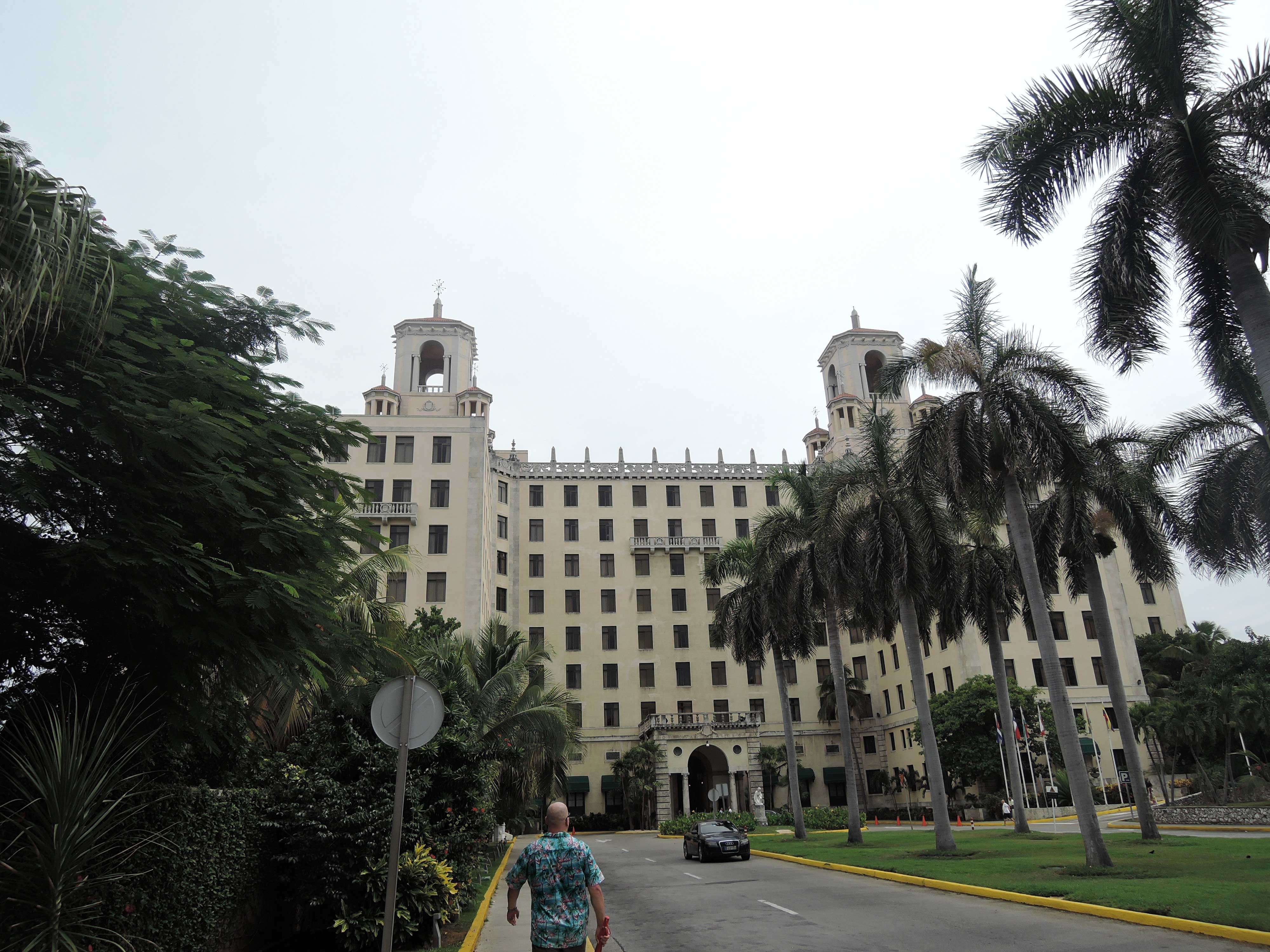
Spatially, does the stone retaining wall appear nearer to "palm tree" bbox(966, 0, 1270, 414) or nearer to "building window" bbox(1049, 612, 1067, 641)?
"palm tree" bbox(966, 0, 1270, 414)

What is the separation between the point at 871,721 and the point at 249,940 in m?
58.5

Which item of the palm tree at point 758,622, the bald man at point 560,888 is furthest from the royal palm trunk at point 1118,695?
the bald man at point 560,888

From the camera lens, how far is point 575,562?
66938 millimetres

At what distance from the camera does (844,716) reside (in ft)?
106

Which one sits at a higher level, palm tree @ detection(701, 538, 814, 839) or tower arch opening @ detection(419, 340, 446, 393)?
tower arch opening @ detection(419, 340, 446, 393)

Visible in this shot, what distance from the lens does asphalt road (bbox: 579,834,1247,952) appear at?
10.8 metres

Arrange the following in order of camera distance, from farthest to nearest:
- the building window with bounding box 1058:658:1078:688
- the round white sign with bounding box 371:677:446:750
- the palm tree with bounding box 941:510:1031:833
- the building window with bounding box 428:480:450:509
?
the building window with bounding box 428:480:450:509 → the building window with bounding box 1058:658:1078:688 → the palm tree with bounding box 941:510:1031:833 → the round white sign with bounding box 371:677:446:750

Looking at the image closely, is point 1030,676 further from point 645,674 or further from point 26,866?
point 26,866

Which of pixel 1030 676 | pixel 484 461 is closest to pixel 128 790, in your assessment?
pixel 484 461

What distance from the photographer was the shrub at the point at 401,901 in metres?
11.3

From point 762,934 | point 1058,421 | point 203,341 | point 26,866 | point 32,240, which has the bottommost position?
point 762,934

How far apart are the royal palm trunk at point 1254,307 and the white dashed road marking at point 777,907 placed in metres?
11.2

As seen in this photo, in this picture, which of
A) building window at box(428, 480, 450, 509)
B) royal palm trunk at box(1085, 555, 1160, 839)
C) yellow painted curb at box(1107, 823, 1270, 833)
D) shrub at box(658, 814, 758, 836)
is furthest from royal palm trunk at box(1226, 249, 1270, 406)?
building window at box(428, 480, 450, 509)

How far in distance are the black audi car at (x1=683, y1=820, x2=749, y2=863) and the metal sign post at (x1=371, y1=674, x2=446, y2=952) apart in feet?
68.3
